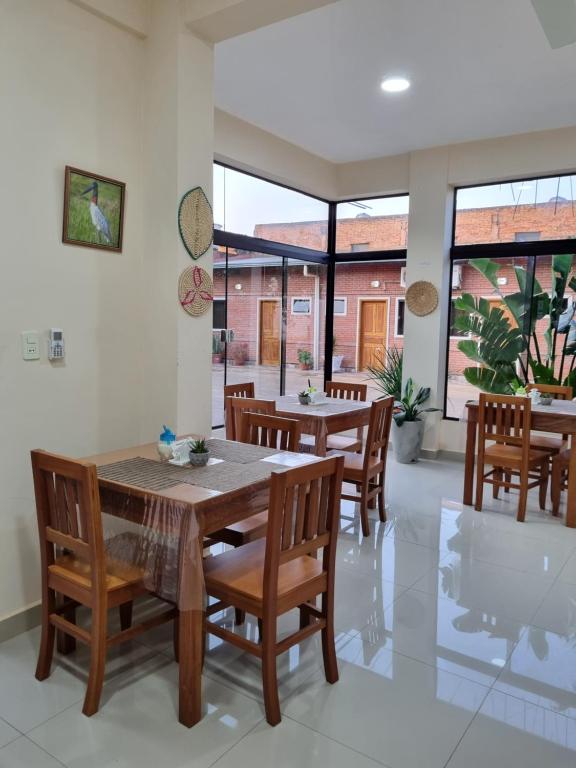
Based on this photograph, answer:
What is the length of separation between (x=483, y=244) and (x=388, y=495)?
2.83 metres

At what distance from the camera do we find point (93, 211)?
276 centimetres

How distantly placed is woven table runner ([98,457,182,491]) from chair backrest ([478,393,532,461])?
2.79m

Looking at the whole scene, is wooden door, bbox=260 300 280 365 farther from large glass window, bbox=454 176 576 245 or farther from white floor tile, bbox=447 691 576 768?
white floor tile, bbox=447 691 576 768

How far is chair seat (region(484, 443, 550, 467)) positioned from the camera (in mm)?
4250

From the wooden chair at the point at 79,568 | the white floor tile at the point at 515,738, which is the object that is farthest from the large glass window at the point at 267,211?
the white floor tile at the point at 515,738

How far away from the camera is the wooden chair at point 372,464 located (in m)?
3.85

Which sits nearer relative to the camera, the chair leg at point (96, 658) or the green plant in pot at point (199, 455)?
the chair leg at point (96, 658)

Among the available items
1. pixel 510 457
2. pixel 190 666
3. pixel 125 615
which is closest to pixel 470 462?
pixel 510 457

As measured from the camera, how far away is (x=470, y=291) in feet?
19.3

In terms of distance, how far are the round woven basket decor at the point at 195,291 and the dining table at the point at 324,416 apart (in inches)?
44.0

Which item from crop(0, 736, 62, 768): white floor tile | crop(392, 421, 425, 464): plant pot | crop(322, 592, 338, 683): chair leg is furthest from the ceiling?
crop(0, 736, 62, 768): white floor tile

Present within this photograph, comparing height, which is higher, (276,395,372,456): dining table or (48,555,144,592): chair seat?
(276,395,372,456): dining table

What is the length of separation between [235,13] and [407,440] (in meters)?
4.16

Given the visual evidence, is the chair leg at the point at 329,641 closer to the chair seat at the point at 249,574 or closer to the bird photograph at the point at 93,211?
the chair seat at the point at 249,574
